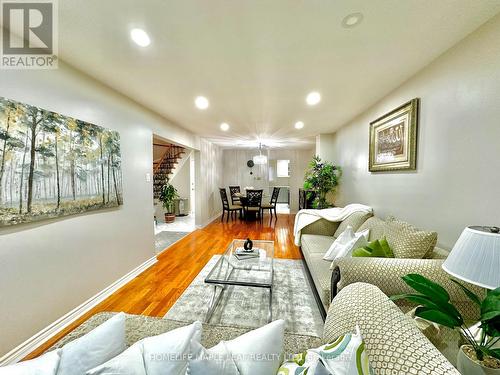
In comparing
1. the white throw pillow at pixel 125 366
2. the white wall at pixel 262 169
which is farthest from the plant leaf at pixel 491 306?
the white wall at pixel 262 169

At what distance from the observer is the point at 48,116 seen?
174 centimetres

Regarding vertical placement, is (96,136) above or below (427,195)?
above

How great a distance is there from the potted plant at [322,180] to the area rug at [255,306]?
2.28 metres

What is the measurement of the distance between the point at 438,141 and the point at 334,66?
121 centimetres

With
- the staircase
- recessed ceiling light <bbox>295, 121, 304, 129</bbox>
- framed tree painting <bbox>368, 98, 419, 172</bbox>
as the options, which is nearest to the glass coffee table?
framed tree painting <bbox>368, 98, 419, 172</bbox>

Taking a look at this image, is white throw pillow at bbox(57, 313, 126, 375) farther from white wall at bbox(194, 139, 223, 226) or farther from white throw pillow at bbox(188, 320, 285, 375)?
white wall at bbox(194, 139, 223, 226)

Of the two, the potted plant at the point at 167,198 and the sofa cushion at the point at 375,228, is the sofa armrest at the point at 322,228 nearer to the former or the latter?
the sofa cushion at the point at 375,228

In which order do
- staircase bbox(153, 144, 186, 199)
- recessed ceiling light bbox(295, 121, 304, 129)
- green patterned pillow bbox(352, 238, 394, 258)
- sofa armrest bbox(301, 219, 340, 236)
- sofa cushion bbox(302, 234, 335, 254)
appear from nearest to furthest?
1. green patterned pillow bbox(352, 238, 394, 258)
2. sofa cushion bbox(302, 234, 335, 254)
3. sofa armrest bbox(301, 219, 340, 236)
4. recessed ceiling light bbox(295, 121, 304, 129)
5. staircase bbox(153, 144, 186, 199)

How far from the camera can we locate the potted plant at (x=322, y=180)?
4469 millimetres

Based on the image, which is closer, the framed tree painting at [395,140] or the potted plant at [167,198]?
the framed tree painting at [395,140]

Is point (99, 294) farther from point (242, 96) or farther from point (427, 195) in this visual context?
point (427, 195)

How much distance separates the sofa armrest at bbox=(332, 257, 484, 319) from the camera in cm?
129

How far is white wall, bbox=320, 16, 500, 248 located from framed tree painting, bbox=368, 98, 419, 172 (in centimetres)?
8

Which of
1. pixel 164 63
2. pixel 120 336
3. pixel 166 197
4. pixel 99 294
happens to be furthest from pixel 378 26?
pixel 166 197
